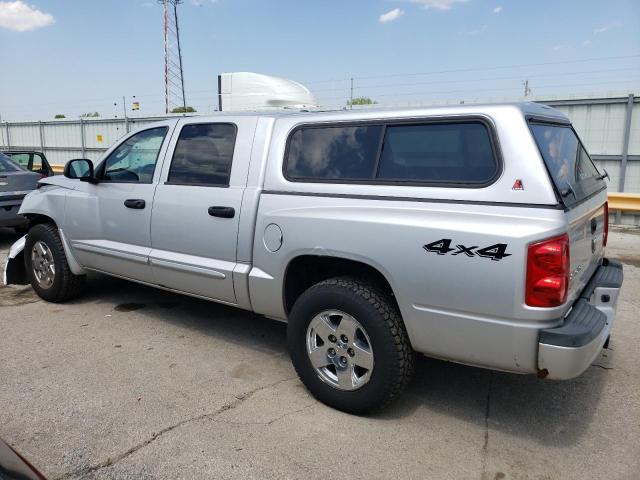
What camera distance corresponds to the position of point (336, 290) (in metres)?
3.23

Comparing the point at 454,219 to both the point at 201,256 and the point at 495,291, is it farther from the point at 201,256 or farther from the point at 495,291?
the point at 201,256

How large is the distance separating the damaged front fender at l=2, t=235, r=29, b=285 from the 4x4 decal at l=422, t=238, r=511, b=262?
457 centimetres

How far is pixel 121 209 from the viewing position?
4613mm

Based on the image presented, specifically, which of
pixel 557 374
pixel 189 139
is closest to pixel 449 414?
pixel 557 374

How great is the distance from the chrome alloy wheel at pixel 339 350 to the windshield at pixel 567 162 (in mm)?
1358

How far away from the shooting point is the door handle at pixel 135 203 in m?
4.41

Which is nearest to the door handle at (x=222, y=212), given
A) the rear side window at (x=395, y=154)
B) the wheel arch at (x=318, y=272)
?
the rear side window at (x=395, y=154)

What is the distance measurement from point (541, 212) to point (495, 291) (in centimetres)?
44

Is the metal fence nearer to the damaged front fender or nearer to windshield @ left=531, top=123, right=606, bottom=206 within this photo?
windshield @ left=531, top=123, right=606, bottom=206

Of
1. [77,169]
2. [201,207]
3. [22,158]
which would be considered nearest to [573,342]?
[201,207]

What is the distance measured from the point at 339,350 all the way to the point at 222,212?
4.28 ft

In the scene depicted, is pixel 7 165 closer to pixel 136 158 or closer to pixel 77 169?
pixel 77 169

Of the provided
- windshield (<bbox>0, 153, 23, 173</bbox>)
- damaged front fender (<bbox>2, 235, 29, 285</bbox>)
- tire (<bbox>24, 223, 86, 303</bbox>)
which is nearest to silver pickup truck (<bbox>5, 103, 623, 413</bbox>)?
tire (<bbox>24, 223, 86, 303</bbox>)

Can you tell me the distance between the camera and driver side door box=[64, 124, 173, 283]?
4.46 metres
